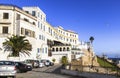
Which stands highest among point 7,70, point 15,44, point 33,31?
point 33,31

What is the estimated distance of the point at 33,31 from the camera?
66.6 m

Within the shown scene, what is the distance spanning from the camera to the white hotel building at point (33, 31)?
194 ft

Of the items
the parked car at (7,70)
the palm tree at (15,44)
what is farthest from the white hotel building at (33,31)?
the parked car at (7,70)

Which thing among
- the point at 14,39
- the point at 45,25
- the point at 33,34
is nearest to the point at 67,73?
the point at 14,39

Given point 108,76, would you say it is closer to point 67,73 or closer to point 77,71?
point 77,71

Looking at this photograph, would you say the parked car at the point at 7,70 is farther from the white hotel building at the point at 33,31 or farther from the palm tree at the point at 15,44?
the white hotel building at the point at 33,31

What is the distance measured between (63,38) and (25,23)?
6082 cm

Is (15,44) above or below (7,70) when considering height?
above

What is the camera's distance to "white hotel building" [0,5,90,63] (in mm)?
59219

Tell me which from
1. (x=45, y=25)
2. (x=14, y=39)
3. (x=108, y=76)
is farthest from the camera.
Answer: (x=45, y=25)

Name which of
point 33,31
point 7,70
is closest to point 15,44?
point 33,31

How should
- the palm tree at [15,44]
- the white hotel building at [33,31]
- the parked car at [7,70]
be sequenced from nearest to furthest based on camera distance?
the parked car at [7,70] < the palm tree at [15,44] < the white hotel building at [33,31]

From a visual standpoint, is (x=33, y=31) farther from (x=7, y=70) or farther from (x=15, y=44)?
(x=7, y=70)

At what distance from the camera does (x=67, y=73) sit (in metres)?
34.4
